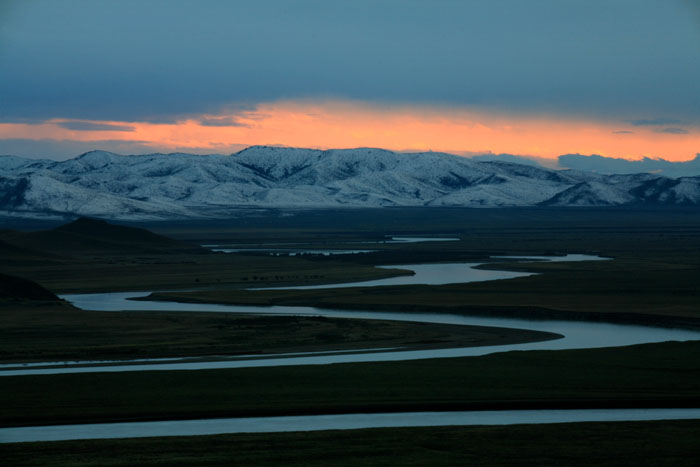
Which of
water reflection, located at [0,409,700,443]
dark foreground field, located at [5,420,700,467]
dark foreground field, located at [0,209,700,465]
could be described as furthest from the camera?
water reflection, located at [0,409,700,443]

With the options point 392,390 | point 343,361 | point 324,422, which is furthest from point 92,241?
point 324,422

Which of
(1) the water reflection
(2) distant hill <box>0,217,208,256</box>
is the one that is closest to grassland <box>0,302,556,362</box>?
(1) the water reflection

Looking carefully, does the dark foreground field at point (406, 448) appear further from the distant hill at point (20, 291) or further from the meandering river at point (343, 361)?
the distant hill at point (20, 291)

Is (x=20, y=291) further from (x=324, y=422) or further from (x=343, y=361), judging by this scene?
(x=324, y=422)

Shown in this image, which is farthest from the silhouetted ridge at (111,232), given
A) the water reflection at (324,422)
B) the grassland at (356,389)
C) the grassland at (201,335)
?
the water reflection at (324,422)

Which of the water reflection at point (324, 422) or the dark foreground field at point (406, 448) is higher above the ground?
the dark foreground field at point (406, 448)

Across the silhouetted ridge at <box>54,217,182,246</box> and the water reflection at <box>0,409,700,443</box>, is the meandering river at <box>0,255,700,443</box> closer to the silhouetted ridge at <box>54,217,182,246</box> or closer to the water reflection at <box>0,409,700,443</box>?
the water reflection at <box>0,409,700,443</box>
